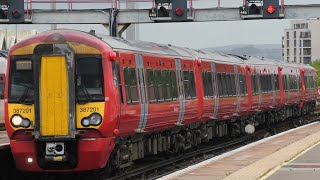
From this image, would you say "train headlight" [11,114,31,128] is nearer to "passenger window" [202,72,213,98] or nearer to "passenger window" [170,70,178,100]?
"passenger window" [170,70,178,100]

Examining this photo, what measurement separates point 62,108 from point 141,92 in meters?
2.85

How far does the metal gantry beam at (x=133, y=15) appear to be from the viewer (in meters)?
30.2

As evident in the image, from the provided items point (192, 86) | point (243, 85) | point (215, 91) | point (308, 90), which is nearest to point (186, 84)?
point (192, 86)

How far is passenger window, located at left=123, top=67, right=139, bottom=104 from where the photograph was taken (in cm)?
1522

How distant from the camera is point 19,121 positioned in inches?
553

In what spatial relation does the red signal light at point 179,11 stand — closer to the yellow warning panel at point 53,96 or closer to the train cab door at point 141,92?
the train cab door at point 141,92

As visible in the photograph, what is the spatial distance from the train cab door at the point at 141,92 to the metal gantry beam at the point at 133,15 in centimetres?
1358

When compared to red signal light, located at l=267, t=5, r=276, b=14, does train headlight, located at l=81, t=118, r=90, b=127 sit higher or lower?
lower

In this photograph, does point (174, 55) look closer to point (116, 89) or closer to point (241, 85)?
point (116, 89)

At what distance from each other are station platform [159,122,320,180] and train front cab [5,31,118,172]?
1599mm

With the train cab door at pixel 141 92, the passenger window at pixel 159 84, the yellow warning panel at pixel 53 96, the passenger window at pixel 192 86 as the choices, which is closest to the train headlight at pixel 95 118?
the yellow warning panel at pixel 53 96

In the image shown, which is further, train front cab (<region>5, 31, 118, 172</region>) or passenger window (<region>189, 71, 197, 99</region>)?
passenger window (<region>189, 71, 197, 99</region>)

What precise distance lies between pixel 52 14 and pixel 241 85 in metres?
8.37

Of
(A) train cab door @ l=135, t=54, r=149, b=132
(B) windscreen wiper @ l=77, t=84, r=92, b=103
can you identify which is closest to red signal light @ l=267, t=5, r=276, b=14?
(A) train cab door @ l=135, t=54, r=149, b=132
